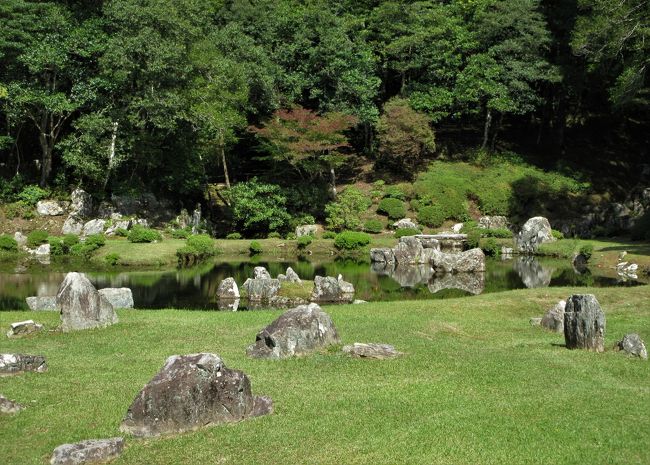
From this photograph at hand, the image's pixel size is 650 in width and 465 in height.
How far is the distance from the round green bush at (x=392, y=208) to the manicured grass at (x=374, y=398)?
33.2 meters

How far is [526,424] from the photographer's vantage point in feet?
31.8

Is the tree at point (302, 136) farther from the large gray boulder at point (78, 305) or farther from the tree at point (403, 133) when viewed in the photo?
the large gray boulder at point (78, 305)

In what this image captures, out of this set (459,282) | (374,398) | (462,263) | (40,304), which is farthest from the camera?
(462,263)

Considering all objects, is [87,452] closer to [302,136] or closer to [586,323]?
[586,323]

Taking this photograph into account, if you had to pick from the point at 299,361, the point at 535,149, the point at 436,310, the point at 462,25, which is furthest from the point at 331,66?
the point at 299,361

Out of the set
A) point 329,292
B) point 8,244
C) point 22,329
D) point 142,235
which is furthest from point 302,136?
point 22,329

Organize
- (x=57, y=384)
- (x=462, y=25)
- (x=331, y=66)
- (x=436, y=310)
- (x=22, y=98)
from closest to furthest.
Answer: (x=57, y=384) < (x=436, y=310) < (x=22, y=98) < (x=331, y=66) < (x=462, y=25)

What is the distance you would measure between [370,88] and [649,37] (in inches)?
871

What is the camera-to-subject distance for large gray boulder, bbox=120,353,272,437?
979 centimetres

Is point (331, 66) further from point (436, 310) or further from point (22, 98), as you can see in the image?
point (436, 310)

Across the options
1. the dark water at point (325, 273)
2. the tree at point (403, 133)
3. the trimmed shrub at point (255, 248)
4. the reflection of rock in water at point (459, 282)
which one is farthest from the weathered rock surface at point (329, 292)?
the tree at point (403, 133)

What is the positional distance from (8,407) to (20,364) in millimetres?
2379

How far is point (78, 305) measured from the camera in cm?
1738

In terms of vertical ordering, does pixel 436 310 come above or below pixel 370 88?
→ below
